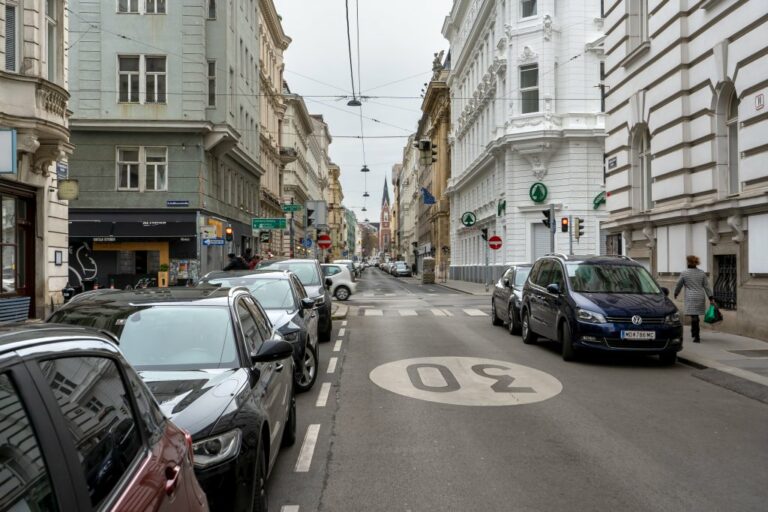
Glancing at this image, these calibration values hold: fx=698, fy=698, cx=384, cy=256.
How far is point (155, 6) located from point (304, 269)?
20.1 m

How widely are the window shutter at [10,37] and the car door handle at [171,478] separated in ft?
48.5

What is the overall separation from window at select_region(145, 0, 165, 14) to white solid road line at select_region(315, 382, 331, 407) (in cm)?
2576

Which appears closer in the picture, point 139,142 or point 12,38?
point 12,38

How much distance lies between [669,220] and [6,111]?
14.6 meters

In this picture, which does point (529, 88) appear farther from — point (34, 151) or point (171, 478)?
point (171, 478)

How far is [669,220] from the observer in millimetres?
16250

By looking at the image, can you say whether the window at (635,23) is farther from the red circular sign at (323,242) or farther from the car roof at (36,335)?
the car roof at (36,335)

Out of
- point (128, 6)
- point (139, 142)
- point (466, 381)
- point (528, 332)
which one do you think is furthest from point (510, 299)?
point (128, 6)

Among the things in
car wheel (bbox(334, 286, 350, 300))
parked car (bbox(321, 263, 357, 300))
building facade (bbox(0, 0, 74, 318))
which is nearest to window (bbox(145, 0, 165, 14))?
parked car (bbox(321, 263, 357, 300))

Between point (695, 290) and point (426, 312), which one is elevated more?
point (695, 290)

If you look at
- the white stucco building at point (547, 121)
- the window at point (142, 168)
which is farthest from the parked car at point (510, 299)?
the white stucco building at point (547, 121)

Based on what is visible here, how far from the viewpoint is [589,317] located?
11.0m

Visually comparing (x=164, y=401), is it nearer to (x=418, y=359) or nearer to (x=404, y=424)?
(x=404, y=424)

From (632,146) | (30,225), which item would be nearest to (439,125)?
(632,146)
